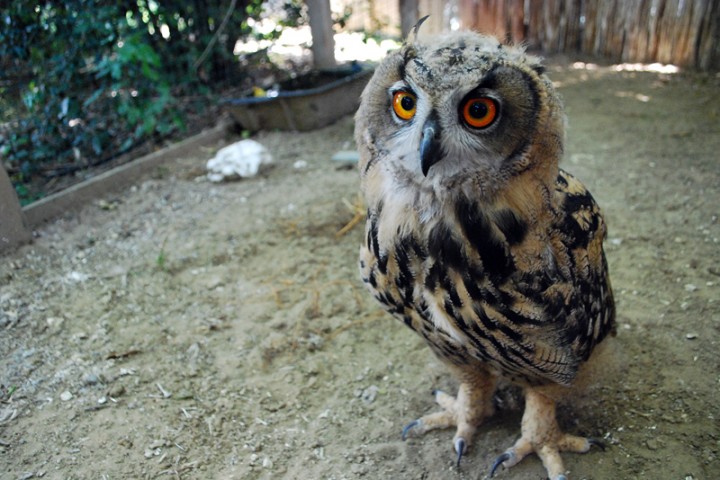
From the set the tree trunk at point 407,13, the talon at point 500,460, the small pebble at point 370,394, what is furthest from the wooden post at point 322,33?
the talon at point 500,460

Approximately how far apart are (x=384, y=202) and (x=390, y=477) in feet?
3.76

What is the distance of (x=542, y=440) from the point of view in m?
2.10

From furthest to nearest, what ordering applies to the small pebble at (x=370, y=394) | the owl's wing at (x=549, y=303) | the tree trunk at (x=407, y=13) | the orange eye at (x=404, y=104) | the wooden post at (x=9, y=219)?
the tree trunk at (x=407, y=13)
the wooden post at (x=9, y=219)
the small pebble at (x=370, y=394)
the owl's wing at (x=549, y=303)
the orange eye at (x=404, y=104)

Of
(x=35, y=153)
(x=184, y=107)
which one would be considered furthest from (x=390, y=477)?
(x=184, y=107)

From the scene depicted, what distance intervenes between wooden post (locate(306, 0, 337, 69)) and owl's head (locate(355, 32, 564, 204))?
15.0 feet

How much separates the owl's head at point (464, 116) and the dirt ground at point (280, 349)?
1.26 metres

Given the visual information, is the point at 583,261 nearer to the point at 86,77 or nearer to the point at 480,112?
the point at 480,112

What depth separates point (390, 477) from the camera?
208cm

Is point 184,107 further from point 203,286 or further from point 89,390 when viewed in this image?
point 89,390

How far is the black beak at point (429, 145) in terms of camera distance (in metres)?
1.38

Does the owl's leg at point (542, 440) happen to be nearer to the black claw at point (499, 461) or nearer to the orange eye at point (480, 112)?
the black claw at point (499, 461)

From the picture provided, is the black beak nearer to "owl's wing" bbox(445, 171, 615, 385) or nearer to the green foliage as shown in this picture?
"owl's wing" bbox(445, 171, 615, 385)

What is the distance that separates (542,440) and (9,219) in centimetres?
337

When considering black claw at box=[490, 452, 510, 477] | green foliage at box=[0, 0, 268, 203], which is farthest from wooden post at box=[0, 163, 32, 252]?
black claw at box=[490, 452, 510, 477]
